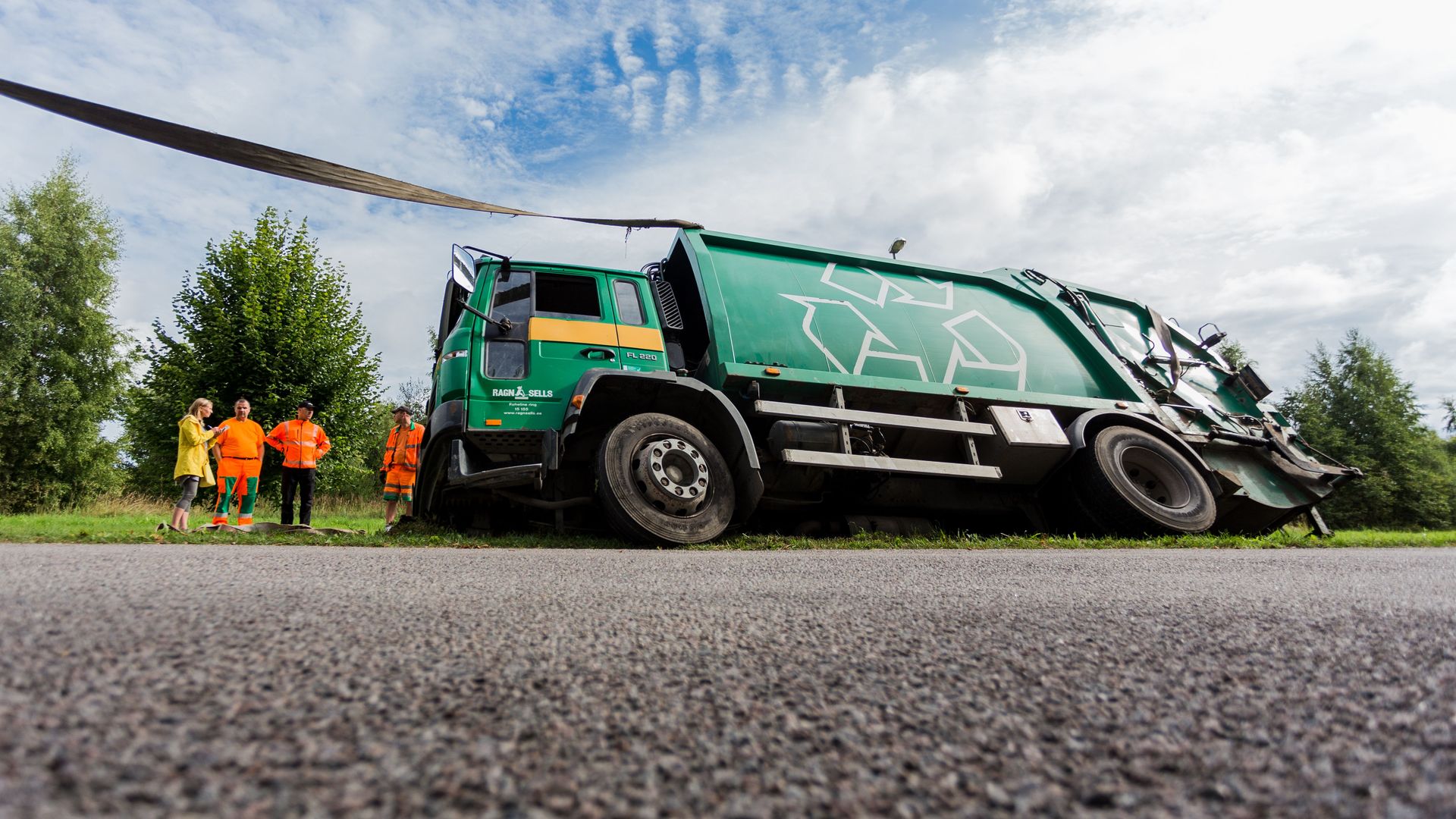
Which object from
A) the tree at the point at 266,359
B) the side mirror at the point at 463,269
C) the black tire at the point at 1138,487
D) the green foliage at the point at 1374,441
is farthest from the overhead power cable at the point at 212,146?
the green foliage at the point at 1374,441

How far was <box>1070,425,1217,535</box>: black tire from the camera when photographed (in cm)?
596

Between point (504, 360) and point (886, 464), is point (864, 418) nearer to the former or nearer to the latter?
point (886, 464)

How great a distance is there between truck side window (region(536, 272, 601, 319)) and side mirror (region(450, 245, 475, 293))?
0.51m

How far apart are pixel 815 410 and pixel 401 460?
5.39 m

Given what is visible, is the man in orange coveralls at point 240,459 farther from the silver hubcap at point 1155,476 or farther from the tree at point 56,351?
the tree at point 56,351

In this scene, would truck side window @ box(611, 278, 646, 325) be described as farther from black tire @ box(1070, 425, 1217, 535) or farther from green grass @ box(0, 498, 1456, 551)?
black tire @ box(1070, 425, 1217, 535)

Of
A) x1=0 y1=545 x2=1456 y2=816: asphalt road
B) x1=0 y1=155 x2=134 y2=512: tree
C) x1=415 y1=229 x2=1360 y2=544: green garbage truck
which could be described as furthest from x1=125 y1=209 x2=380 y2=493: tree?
x1=0 y1=545 x2=1456 y2=816: asphalt road

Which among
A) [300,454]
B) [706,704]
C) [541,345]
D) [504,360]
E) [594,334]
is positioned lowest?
[706,704]

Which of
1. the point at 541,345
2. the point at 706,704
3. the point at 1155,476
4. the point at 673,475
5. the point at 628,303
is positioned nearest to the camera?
the point at 706,704

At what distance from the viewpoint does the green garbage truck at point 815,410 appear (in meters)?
5.02

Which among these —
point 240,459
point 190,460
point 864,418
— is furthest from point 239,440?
point 864,418

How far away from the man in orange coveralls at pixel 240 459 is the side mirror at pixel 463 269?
11.6 feet

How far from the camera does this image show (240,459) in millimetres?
7199

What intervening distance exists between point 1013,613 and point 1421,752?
105 centimetres
